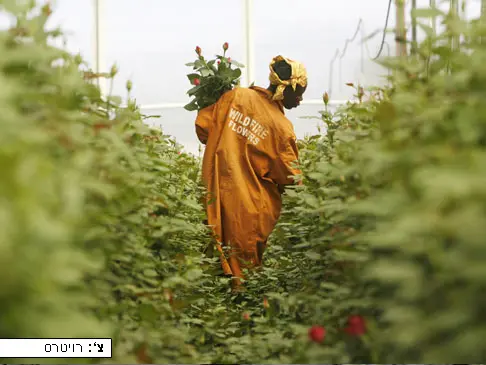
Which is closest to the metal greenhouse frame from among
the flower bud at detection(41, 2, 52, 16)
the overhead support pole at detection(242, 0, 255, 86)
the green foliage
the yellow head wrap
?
the overhead support pole at detection(242, 0, 255, 86)

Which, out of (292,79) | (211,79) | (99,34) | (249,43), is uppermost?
(99,34)

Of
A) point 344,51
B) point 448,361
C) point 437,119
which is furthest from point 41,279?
point 344,51

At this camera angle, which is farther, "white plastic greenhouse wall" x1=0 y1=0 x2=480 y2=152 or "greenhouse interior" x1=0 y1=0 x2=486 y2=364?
"white plastic greenhouse wall" x1=0 y1=0 x2=480 y2=152

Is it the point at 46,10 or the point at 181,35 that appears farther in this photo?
the point at 181,35

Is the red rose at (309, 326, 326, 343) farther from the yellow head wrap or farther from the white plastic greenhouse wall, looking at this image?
the white plastic greenhouse wall

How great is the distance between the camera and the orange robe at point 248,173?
3031 mm

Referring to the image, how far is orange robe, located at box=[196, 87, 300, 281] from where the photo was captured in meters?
3.03

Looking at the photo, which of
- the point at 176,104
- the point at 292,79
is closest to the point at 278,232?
the point at 292,79

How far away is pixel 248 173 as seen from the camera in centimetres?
310

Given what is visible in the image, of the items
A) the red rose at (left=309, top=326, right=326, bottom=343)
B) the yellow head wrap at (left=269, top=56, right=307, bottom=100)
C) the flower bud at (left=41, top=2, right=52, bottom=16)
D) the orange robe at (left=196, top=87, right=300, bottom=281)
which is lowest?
the red rose at (left=309, top=326, right=326, bottom=343)

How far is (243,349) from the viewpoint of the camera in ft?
4.49

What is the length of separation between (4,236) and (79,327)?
0.15 meters

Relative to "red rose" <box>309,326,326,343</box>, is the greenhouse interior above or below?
above

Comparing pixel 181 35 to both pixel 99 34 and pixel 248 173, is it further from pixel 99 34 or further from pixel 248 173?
pixel 248 173
